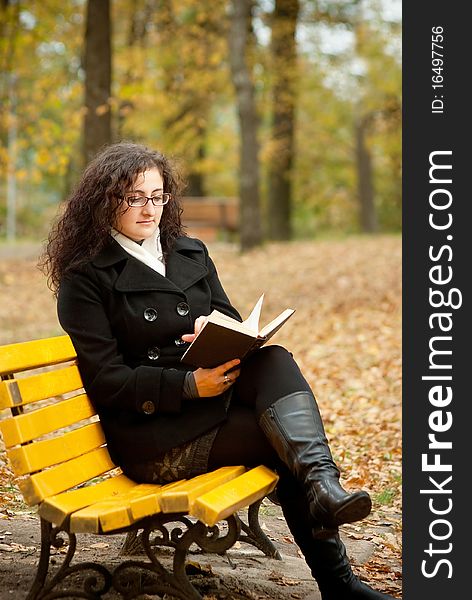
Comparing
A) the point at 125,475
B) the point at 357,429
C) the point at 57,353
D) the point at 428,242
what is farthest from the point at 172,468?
the point at 357,429

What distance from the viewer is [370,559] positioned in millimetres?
4594

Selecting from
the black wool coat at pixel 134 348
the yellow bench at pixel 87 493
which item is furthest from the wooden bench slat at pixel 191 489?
the black wool coat at pixel 134 348

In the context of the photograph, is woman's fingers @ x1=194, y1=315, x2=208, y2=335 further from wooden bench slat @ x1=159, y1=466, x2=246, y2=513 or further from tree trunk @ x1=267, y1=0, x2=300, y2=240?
tree trunk @ x1=267, y1=0, x2=300, y2=240

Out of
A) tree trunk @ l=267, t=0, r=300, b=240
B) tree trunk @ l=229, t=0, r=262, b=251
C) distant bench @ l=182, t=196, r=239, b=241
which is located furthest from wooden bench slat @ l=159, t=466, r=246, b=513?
distant bench @ l=182, t=196, r=239, b=241

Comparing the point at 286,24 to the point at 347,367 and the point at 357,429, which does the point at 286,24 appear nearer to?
the point at 347,367

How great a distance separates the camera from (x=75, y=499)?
12.0 feet

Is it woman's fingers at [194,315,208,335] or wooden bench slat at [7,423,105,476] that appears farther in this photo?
woman's fingers at [194,315,208,335]

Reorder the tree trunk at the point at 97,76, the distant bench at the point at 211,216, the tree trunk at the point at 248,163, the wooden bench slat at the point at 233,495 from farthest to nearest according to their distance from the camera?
the distant bench at the point at 211,216 → the tree trunk at the point at 248,163 → the tree trunk at the point at 97,76 → the wooden bench slat at the point at 233,495

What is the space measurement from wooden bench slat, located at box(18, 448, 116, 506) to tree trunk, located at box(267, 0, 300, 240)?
1655cm

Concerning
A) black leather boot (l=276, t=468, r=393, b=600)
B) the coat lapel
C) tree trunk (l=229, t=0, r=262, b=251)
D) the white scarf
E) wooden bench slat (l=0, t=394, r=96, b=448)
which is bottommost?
black leather boot (l=276, t=468, r=393, b=600)

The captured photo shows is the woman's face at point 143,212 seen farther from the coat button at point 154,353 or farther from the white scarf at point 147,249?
the coat button at point 154,353

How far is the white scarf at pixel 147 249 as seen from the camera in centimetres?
407

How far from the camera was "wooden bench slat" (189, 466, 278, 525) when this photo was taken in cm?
333

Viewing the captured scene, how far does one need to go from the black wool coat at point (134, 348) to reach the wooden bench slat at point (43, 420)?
69mm
